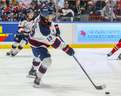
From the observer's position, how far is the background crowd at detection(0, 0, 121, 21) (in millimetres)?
7941

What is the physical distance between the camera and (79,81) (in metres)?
3.87

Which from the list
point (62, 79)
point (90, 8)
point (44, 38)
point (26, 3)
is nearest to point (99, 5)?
point (90, 8)

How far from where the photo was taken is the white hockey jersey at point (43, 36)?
3376 mm

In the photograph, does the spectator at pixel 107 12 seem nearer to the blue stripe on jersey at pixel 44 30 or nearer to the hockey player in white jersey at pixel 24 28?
the hockey player in white jersey at pixel 24 28

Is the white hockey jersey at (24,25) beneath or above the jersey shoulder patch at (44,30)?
beneath

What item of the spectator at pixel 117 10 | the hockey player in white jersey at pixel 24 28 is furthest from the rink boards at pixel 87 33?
the hockey player in white jersey at pixel 24 28

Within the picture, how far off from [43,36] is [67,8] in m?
4.92

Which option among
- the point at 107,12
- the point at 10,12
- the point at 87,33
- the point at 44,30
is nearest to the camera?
the point at 44,30

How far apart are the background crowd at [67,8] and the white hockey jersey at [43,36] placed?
4.56 m

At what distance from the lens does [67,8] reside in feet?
26.9

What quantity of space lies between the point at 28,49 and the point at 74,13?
5.71 ft

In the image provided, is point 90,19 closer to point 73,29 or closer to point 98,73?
point 73,29

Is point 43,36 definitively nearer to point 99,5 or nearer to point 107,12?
point 99,5

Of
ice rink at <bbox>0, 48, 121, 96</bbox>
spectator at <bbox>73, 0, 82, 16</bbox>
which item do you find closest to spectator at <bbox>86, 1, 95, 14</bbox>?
spectator at <bbox>73, 0, 82, 16</bbox>
